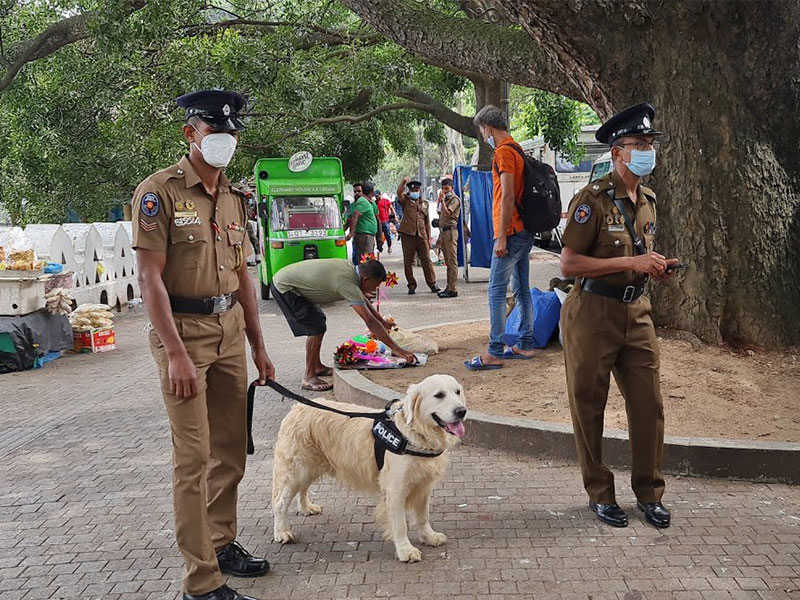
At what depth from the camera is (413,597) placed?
3727 mm

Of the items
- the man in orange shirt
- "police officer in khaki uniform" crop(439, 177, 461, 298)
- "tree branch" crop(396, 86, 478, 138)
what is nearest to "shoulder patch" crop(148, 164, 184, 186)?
the man in orange shirt

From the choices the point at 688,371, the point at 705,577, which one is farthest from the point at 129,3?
the point at 705,577

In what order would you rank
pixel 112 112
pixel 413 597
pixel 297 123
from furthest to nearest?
pixel 112 112 < pixel 297 123 < pixel 413 597

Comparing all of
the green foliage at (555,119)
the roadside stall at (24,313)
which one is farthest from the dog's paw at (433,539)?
the green foliage at (555,119)

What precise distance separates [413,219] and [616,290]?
33.4 ft

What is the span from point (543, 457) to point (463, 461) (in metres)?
0.54

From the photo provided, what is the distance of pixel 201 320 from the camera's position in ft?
11.9

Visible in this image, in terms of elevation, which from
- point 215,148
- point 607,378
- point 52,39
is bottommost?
point 607,378

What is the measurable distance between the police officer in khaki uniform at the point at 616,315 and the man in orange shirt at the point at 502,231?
7.89 ft

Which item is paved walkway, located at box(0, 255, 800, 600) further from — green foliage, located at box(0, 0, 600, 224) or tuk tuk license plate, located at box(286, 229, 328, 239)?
tuk tuk license plate, located at box(286, 229, 328, 239)

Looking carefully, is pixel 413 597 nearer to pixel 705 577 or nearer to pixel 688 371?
pixel 705 577

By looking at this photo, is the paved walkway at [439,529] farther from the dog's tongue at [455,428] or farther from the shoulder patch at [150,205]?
the shoulder patch at [150,205]

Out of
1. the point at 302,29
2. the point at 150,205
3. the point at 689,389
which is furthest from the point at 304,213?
the point at 150,205

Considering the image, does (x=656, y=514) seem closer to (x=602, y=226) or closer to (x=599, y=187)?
(x=602, y=226)
